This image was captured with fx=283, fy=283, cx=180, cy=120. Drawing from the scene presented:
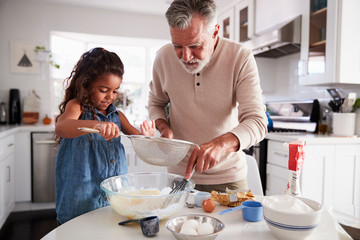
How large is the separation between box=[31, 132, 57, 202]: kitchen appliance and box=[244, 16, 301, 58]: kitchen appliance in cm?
254

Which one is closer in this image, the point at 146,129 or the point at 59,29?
the point at 146,129

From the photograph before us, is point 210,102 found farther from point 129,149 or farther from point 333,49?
point 129,149

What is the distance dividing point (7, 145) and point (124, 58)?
89.5 inches

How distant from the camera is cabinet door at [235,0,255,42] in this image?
3.30 m

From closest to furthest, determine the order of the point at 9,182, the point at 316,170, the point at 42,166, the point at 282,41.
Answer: the point at 316,170, the point at 282,41, the point at 9,182, the point at 42,166

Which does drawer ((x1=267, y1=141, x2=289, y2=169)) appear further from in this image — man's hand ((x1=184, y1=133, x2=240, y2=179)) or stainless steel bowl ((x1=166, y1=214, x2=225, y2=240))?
stainless steel bowl ((x1=166, y1=214, x2=225, y2=240))

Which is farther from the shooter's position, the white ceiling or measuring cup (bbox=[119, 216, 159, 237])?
the white ceiling

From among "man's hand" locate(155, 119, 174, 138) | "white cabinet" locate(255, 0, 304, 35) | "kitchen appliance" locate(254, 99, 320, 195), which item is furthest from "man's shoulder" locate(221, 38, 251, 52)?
"white cabinet" locate(255, 0, 304, 35)

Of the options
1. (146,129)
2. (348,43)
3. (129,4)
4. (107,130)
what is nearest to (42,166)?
(129,4)

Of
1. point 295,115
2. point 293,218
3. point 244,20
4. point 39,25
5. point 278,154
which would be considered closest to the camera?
point 293,218

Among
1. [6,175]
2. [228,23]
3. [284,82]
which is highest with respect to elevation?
[228,23]

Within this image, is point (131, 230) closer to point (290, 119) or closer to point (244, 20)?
point (290, 119)

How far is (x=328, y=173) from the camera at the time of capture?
2363 mm

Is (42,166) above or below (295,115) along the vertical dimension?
below
